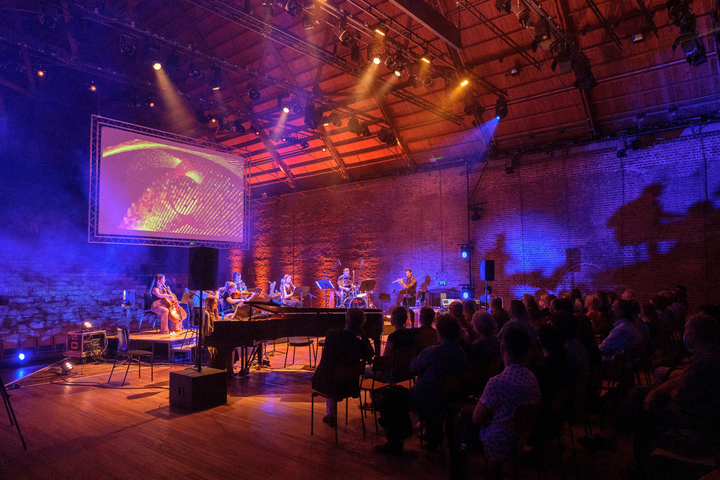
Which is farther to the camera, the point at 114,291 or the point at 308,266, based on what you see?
the point at 308,266

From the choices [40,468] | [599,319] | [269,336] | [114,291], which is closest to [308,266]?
[114,291]

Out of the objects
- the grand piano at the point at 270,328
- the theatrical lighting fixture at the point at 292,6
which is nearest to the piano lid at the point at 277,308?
the grand piano at the point at 270,328

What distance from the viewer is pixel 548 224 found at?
34.9 feet

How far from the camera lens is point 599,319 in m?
5.98

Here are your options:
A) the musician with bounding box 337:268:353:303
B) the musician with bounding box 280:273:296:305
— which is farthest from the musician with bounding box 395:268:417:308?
the musician with bounding box 280:273:296:305

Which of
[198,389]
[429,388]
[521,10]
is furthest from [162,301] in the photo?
[521,10]

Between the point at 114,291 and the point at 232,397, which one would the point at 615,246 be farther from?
the point at 114,291

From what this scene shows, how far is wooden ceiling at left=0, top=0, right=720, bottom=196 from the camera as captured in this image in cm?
775

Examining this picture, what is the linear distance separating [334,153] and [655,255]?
917 cm

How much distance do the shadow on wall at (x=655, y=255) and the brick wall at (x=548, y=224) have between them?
2cm

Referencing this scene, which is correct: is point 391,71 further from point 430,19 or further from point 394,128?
point 430,19

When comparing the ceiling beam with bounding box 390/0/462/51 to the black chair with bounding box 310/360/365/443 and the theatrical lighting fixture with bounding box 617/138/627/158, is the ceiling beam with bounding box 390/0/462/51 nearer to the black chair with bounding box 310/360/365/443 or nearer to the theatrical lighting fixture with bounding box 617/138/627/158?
the theatrical lighting fixture with bounding box 617/138/627/158

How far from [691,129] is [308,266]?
37.2ft

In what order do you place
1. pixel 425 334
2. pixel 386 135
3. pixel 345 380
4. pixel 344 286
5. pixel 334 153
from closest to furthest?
pixel 345 380 → pixel 425 334 → pixel 386 135 → pixel 344 286 → pixel 334 153
